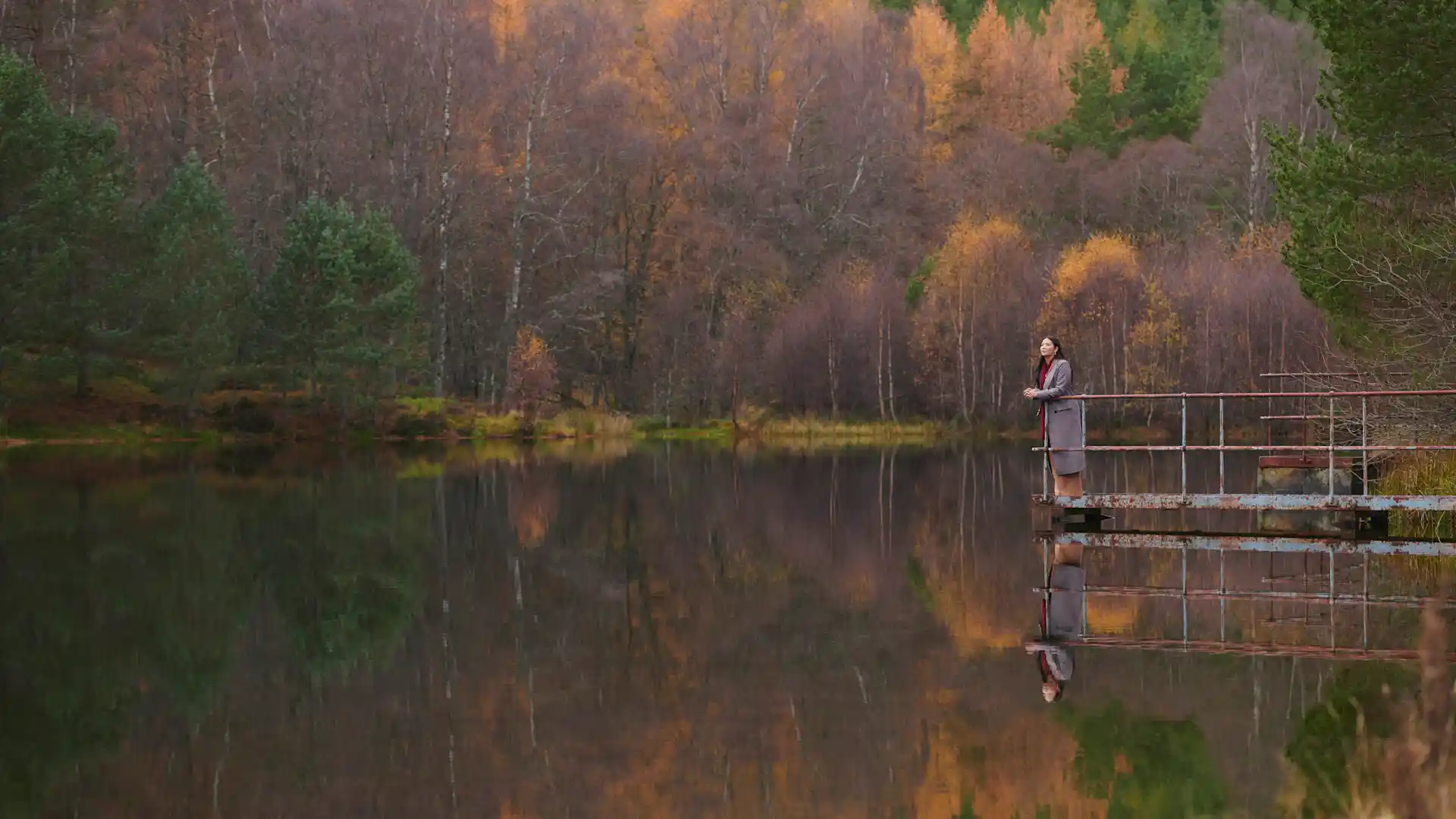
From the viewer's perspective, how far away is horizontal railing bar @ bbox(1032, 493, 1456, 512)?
19250 millimetres

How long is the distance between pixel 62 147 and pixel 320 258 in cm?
729

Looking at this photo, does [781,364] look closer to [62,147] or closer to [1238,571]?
[62,147]

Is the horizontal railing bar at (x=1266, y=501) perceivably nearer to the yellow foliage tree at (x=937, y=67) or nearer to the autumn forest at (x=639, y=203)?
the autumn forest at (x=639, y=203)

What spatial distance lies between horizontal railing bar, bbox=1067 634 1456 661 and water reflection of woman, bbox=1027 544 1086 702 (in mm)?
223

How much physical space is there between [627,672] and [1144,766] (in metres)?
4.12

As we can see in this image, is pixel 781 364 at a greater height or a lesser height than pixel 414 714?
greater

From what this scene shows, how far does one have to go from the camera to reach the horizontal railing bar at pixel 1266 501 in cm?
1925

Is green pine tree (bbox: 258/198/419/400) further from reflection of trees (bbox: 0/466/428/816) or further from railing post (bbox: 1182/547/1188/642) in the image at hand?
railing post (bbox: 1182/547/1188/642)

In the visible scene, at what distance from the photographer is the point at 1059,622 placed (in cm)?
1386

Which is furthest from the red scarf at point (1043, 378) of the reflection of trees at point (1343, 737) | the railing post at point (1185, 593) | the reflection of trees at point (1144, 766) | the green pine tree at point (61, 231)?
the green pine tree at point (61, 231)

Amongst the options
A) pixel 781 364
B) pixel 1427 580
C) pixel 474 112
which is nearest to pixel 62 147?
pixel 474 112

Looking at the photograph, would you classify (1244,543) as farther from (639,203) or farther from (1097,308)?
(639,203)

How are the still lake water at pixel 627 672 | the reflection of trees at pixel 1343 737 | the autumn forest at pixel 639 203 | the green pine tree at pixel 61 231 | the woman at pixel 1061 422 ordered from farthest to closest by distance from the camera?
the autumn forest at pixel 639 203 < the green pine tree at pixel 61 231 < the woman at pixel 1061 422 < the still lake water at pixel 627 672 < the reflection of trees at pixel 1343 737

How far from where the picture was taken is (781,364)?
61094 mm
